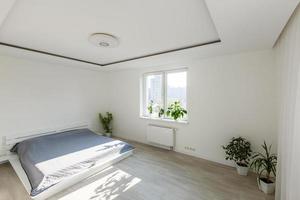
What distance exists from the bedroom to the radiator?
0.03 m

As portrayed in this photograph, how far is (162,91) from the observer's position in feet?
13.1

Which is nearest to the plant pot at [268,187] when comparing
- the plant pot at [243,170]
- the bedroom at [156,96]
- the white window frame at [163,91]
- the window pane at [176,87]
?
the bedroom at [156,96]

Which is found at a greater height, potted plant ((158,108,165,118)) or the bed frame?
potted plant ((158,108,165,118))

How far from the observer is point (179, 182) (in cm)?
237

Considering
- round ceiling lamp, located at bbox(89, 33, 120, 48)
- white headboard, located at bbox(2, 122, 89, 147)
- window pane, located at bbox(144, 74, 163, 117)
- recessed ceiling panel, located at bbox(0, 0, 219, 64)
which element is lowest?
white headboard, located at bbox(2, 122, 89, 147)

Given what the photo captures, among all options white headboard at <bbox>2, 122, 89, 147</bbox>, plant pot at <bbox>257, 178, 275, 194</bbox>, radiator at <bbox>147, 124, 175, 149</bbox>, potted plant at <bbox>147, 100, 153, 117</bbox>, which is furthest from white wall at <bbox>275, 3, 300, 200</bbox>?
white headboard at <bbox>2, 122, 89, 147</bbox>

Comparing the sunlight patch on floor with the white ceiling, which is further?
the sunlight patch on floor

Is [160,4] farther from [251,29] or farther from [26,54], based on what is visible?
[26,54]

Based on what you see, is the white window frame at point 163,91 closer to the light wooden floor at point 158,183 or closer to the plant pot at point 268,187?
the light wooden floor at point 158,183

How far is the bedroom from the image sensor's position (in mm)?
1540

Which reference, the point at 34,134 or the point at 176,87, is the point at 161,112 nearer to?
the point at 176,87

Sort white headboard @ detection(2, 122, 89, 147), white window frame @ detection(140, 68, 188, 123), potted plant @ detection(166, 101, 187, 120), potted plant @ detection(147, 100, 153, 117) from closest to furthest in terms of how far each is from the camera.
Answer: white headboard @ detection(2, 122, 89, 147) → potted plant @ detection(166, 101, 187, 120) → white window frame @ detection(140, 68, 188, 123) → potted plant @ detection(147, 100, 153, 117)

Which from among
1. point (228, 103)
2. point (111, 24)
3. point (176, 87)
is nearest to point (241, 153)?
point (228, 103)

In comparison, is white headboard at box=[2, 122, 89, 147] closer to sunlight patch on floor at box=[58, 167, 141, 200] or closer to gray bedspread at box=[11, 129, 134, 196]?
gray bedspread at box=[11, 129, 134, 196]
